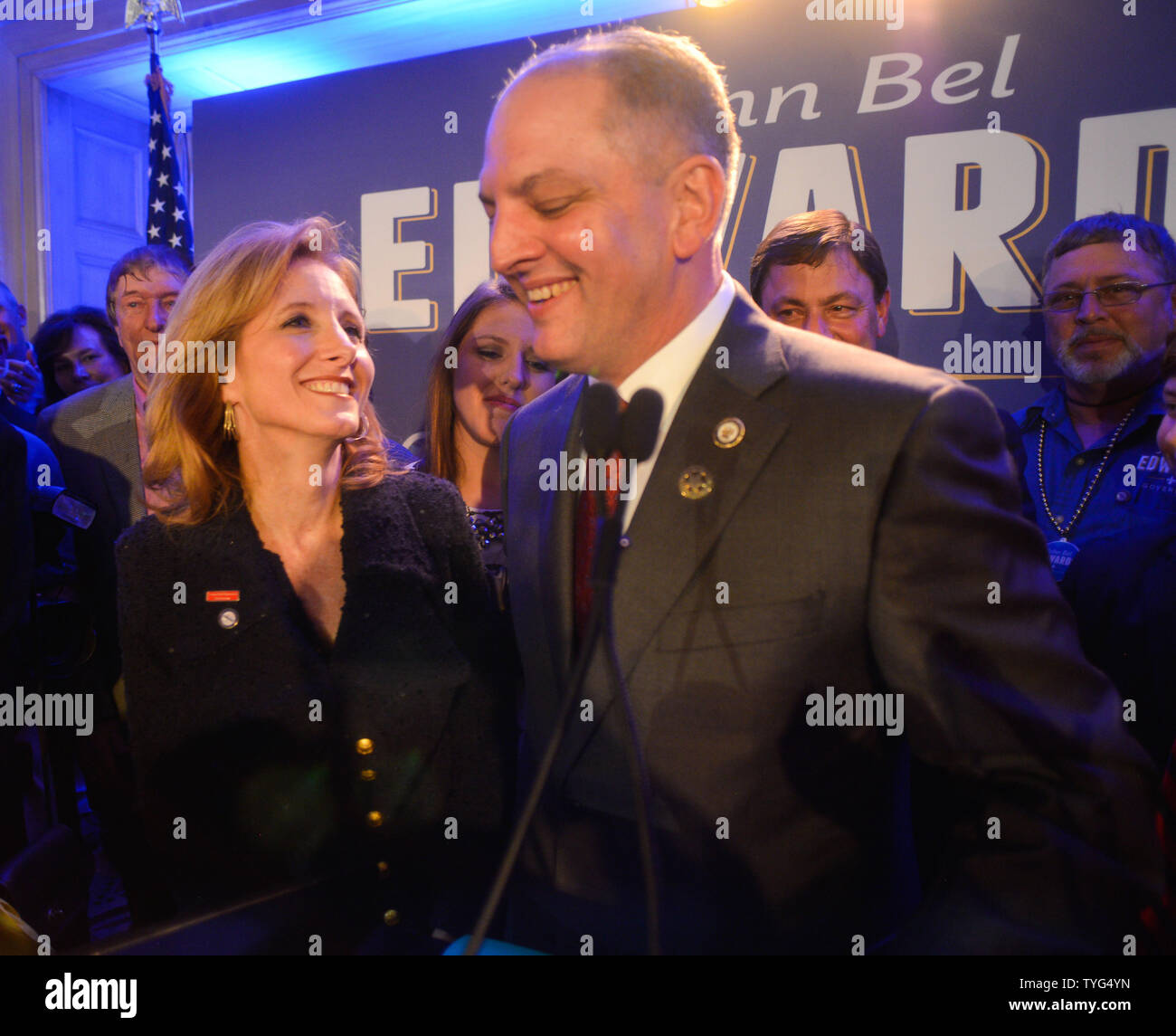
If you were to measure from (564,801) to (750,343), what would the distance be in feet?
2.64

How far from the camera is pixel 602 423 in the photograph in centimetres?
93

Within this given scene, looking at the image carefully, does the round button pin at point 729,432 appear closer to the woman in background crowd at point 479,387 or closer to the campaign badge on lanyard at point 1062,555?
the woman in background crowd at point 479,387

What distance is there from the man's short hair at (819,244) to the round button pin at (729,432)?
180 cm

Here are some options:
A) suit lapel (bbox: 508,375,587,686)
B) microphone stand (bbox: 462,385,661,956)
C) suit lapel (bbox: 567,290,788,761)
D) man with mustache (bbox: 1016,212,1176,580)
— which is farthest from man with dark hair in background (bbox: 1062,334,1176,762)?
microphone stand (bbox: 462,385,661,956)

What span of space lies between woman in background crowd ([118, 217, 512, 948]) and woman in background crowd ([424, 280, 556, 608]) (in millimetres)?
928

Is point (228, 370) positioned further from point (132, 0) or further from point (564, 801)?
point (132, 0)

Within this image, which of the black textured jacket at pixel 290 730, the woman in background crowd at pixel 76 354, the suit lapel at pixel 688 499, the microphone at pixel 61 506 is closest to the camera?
the suit lapel at pixel 688 499

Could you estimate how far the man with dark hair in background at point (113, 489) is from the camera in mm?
2729

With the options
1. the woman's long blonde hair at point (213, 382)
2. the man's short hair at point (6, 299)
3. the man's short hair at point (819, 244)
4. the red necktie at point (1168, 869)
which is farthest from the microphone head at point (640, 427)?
the man's short hair at point (6, 299)

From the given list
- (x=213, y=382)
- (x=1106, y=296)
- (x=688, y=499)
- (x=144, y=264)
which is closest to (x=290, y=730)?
(x=213, y=382)

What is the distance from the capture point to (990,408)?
43.2 inches

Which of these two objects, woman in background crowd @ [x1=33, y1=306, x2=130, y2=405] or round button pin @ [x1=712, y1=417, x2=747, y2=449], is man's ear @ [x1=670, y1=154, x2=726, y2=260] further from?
woman in background crowd @ [x1=33, y1=306, x2=130, y2=405]

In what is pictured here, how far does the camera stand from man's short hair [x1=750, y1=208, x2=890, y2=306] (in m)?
2.76
